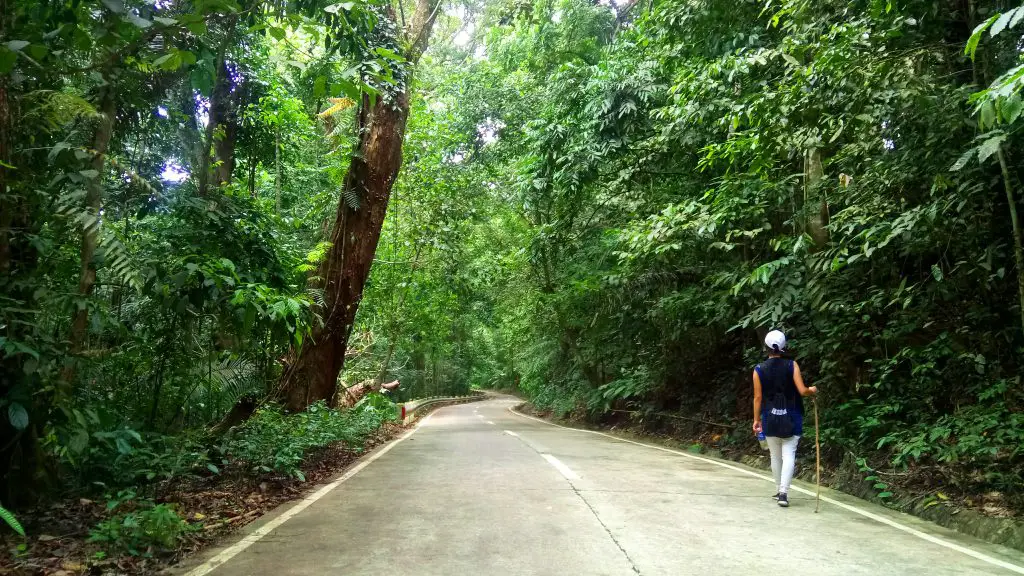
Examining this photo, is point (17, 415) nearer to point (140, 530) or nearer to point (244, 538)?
point (140, 530)

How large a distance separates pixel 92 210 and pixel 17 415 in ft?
5.22

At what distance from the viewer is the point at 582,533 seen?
5055 mm

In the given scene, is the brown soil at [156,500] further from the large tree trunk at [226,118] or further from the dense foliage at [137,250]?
the large tree trunk at [226,118]

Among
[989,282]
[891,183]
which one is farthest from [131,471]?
[989,282]

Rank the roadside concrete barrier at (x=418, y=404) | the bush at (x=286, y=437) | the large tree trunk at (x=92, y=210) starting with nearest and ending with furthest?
the large tree trunk at (x=92, y=210) < the bush at (x=286, y=437) < the roadside concrete barrier at (x=418, y=404)

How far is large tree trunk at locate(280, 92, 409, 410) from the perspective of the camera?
34.0 feet

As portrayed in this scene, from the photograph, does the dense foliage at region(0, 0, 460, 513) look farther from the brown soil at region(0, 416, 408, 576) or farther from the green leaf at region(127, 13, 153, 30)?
the brown soil at region(0, 416, 408, 576)

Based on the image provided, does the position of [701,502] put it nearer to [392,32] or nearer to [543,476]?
[543,476]

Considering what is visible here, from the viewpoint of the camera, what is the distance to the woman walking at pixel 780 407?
6.33m

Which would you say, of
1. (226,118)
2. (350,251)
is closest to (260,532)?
(350,251)

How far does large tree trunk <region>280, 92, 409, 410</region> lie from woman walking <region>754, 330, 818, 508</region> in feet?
21.9

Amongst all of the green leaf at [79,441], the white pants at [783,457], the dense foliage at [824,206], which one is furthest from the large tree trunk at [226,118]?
the white pants at [783,457]

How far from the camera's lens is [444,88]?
19.5 meters

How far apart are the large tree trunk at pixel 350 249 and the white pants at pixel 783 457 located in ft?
22.7
